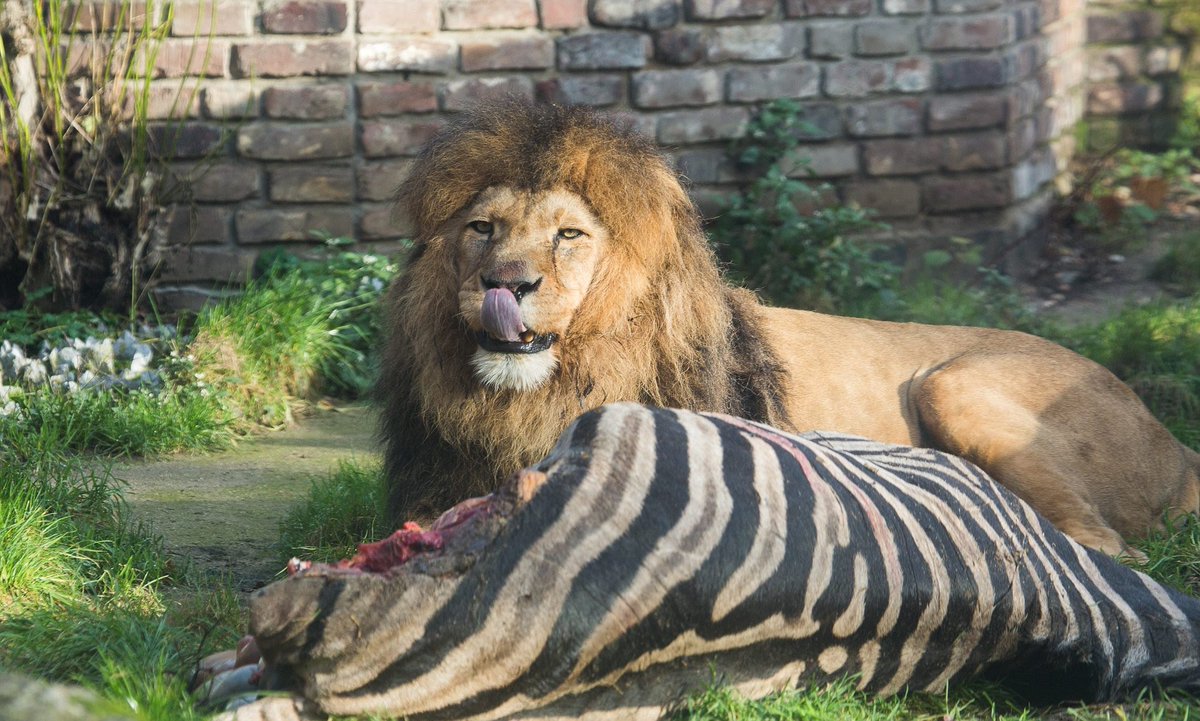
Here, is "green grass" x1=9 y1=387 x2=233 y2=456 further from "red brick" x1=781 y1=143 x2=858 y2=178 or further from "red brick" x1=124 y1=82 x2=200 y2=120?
"red brick" x1=781 y1=143 x2=858 y2=178

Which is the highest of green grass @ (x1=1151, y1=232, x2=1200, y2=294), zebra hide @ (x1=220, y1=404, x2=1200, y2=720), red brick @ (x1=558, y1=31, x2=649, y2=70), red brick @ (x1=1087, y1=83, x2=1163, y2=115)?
red brick @ (x1=558, y1=31, x2=649, y2=70)

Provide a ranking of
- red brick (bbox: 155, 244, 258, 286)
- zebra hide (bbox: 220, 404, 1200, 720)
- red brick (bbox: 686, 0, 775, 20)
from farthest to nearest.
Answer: red brick (bbox: 686, 0, 775, 20) → red brick (bbox: 155, 244, 258, 286) → zebra hide (bbox: 220, 404, 1200, 720)

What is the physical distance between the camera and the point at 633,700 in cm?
239

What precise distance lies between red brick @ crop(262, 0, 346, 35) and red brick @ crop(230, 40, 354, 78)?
0.20 ft

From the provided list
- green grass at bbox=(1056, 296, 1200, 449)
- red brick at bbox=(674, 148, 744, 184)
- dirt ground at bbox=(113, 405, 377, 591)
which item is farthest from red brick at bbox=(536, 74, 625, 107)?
green grass at bbox=(1056, 296, 1200, 449)

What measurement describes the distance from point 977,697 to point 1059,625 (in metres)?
0.26

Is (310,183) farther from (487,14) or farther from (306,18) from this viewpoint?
Result: (487,14)

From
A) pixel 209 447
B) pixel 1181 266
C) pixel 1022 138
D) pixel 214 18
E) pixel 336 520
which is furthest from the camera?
pixel 1181 266

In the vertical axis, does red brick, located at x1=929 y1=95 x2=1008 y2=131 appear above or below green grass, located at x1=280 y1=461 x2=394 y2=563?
above

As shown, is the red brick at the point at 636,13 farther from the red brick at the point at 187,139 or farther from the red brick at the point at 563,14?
the red brick at the point at 187,139

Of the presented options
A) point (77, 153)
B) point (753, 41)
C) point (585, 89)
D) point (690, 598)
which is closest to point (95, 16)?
point (77, 153)

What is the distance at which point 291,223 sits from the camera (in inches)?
265

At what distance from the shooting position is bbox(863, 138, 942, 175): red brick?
7.27m

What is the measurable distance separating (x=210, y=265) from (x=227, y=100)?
0.82 meters
